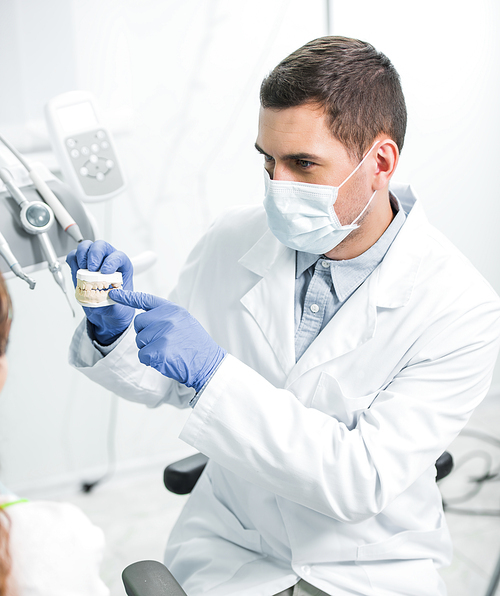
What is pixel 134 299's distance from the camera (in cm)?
93

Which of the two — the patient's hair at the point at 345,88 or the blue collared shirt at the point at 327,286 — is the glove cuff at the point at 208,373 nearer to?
the blue collared shirt at the point at 327,286

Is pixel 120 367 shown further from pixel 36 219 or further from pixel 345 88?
pixel 345 88

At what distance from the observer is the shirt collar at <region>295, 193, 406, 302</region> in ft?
3.63

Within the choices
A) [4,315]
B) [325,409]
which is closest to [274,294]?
[325,409]

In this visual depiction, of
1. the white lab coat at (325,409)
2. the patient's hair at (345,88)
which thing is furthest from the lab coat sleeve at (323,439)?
the patient's hair at (345,88)

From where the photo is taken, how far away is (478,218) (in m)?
2.25

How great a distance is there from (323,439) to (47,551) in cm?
51

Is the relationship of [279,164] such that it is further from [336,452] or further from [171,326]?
[336,452]

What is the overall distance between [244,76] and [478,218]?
1.10 metres

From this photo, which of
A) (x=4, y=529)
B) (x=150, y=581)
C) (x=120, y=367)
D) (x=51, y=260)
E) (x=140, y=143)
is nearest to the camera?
(x=4, y=529)

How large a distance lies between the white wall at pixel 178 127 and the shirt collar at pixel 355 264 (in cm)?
89

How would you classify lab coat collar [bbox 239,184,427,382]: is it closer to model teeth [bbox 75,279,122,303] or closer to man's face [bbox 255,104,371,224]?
man's face [bbox 255,104,371,224]

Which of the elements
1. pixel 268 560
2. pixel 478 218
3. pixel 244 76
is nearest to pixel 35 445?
pixel 268 560

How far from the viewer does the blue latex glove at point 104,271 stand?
1010 mm
